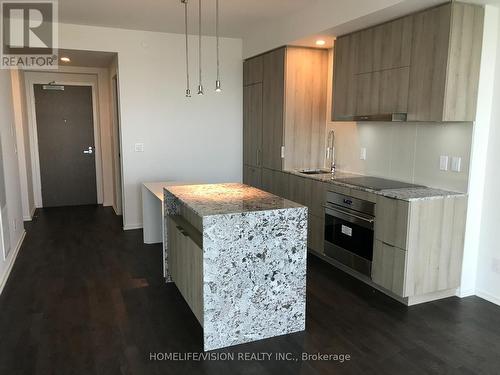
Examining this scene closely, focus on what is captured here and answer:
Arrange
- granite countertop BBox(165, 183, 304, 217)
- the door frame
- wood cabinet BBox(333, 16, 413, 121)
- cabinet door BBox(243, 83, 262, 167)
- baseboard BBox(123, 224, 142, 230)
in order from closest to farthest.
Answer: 1. granite countertop BBox(165, 183, 304, 217)
2. wood cabinet BBox(333, 16, 413, 121)
3. cabinet door BBox(243, 83, 262, 167)
4. baseboard BBox(123, 224, 142, 230)
5. the door frame

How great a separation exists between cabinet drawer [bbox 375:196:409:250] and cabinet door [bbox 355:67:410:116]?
82cm

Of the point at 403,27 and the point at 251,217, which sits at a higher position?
the point at 403,27

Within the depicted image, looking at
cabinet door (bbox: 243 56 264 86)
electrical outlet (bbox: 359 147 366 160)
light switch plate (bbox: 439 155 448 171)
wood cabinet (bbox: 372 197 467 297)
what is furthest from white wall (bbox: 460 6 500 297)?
cabinet door (bbox: 243 56 264 86)

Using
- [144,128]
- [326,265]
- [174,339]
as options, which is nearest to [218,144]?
[144,128]

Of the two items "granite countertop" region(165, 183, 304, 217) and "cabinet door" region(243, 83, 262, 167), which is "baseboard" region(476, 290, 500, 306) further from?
"cabinet door" region(243, 83, 262, 167)

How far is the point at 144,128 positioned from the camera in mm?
5512

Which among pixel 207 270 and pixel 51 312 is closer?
pixel 207 270

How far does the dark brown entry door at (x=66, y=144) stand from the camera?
276 inches

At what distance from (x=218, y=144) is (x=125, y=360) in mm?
3849

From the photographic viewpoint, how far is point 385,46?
11.8 ft

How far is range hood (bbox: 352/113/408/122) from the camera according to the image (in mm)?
3443

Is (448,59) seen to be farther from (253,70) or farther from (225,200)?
(253,70)

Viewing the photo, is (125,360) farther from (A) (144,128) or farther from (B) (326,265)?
(A) (144,128)

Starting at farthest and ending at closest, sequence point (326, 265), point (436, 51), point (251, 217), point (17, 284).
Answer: point (326, 265)
point (17, 284)
point (436, 51)
point (251, 217)
